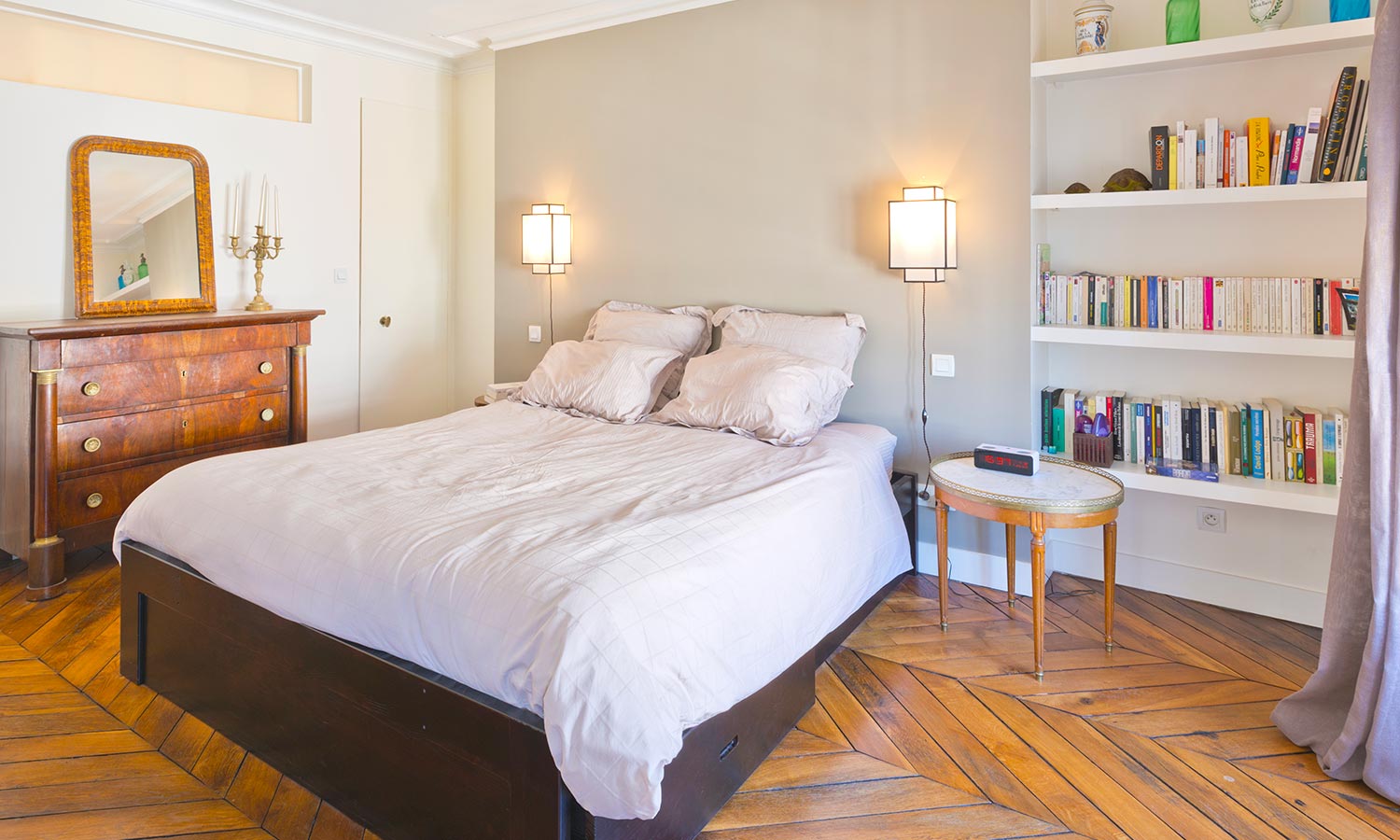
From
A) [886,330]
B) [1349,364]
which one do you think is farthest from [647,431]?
[1349,364]

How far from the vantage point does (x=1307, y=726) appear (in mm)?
2195

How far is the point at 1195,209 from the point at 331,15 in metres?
4.07

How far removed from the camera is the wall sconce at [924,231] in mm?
3209

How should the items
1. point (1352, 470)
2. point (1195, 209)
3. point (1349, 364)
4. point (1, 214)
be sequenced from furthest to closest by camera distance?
1. point (1, 214)
2. point (1195, 209)
3. point (1349, 364)
4. point (1352, 470)

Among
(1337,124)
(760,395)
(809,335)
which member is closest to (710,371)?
(760,395)

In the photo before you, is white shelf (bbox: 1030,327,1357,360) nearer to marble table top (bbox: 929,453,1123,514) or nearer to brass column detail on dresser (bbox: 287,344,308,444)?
marble table top (bbox: 929,453,1123,514)

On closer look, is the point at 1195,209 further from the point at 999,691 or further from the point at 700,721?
the point at 700,721

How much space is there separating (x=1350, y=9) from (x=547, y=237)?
3280 mm

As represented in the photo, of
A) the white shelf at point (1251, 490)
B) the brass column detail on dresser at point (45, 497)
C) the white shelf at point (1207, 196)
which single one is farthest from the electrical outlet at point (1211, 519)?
the brass column detail on dresser at point (45, 497)

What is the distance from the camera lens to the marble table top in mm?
2555

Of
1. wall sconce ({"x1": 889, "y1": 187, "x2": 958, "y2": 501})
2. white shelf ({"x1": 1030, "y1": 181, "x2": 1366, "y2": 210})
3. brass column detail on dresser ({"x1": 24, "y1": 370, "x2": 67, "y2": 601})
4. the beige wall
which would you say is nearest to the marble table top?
the beige wall

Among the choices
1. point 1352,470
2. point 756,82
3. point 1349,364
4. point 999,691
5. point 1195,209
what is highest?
point 756,82

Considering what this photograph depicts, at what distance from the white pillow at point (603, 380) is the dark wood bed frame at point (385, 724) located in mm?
1481

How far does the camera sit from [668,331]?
384 cm
